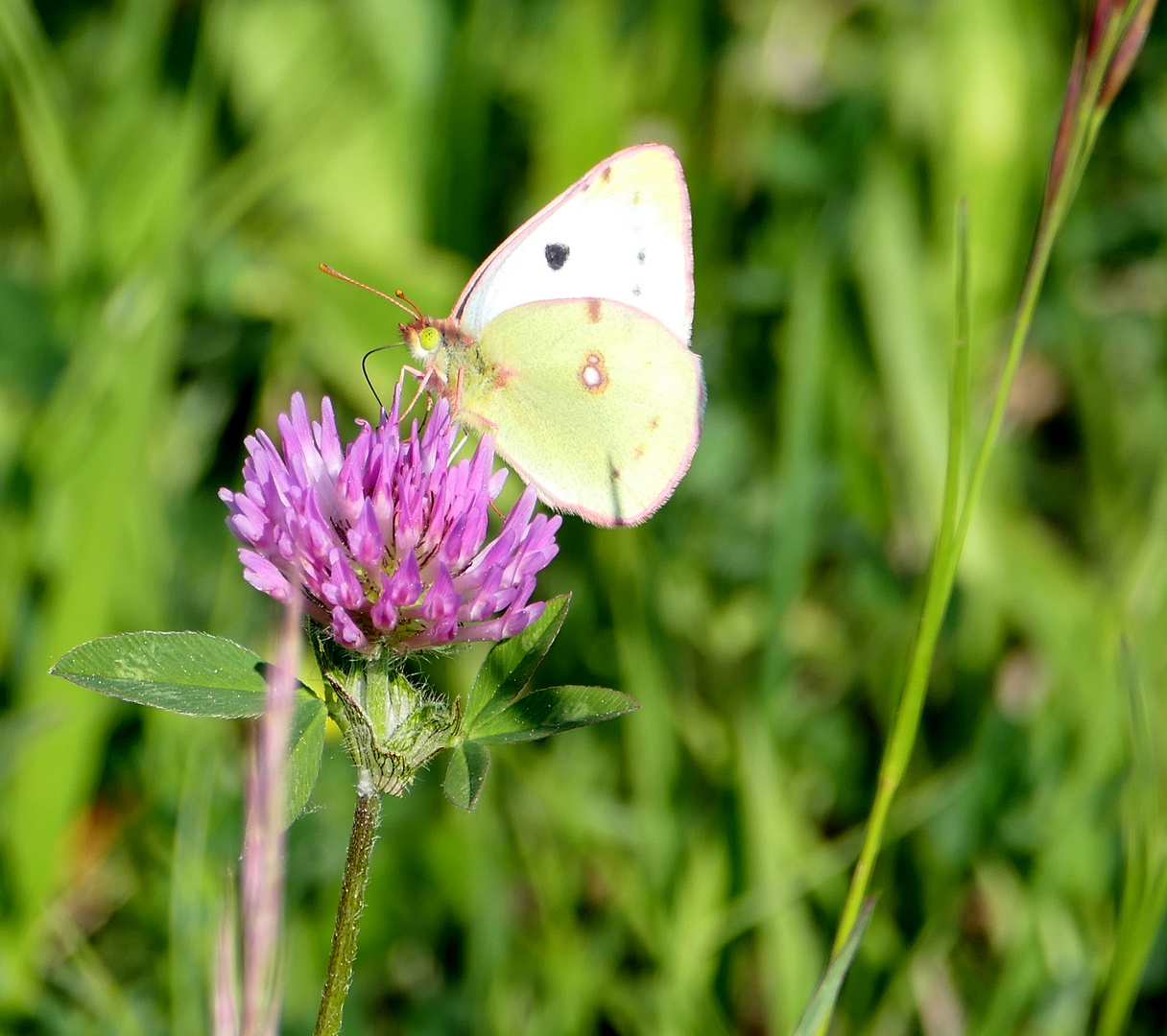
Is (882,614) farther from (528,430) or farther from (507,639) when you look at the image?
(507,639)

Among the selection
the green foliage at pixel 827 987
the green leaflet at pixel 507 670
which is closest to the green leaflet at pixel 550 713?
the green leaflet at pixel 507 670

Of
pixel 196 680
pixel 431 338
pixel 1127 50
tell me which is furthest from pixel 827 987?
pixel 431 338

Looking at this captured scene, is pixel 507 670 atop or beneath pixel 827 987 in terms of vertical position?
atop

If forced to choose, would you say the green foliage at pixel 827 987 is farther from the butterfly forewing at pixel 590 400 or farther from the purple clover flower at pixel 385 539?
the butterfly forewing at pixel 590 400

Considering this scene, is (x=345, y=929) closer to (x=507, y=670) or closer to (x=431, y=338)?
(x=507, y=670)

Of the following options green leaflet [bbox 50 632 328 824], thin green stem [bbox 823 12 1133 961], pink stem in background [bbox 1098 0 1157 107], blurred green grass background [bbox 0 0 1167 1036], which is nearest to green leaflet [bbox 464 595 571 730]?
green leaflet [bbox 50 632 328 824]

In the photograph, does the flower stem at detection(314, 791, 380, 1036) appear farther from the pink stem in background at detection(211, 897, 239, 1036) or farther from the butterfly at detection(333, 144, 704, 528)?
the butterfly at detection(333, 144, 704, 528)
